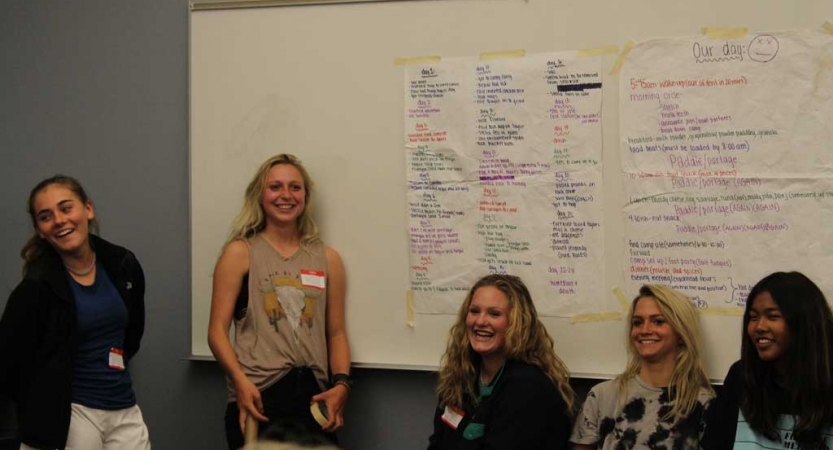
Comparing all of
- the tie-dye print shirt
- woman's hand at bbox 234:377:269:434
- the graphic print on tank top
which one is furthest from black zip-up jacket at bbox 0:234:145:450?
the tie-dye print shirt

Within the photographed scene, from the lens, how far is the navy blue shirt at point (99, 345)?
2615mm

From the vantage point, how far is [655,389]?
8.73 ft

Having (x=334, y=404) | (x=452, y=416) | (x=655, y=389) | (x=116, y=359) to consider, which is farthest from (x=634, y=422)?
(x=116, y=359)

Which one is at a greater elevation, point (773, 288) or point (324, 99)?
point (324, 99)

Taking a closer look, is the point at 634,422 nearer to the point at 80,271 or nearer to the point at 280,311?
the point at 280,311

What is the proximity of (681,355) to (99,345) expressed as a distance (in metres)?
1.84

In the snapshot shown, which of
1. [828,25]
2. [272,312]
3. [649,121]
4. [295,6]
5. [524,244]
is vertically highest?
[295,6]

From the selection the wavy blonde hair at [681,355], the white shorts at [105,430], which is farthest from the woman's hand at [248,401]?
the wavy blonde hair at [681,355]

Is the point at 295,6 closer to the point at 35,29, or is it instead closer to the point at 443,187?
the point at 443,187

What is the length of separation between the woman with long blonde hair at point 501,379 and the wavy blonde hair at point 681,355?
24 centimetres

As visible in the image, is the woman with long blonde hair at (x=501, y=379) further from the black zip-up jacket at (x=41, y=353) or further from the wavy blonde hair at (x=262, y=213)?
the black zip-up jacket at (x=41, y=353)

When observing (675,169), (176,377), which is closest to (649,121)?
(675,169)

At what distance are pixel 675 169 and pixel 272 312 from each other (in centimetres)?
148

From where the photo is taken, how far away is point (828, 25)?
271cm
